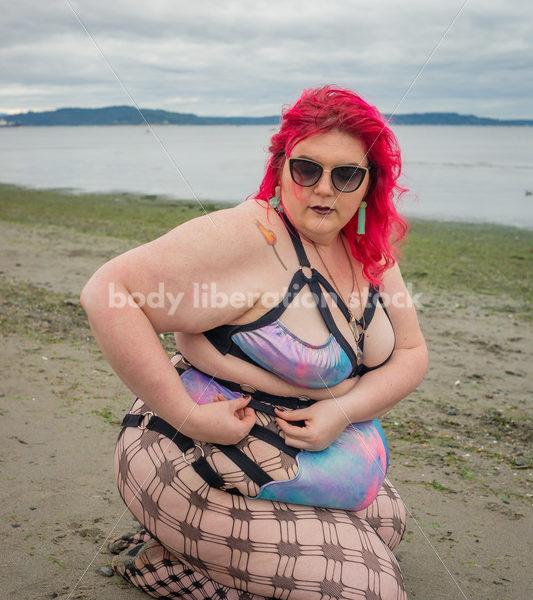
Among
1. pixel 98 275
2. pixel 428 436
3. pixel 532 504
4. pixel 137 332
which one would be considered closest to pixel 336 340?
pixel 137 332

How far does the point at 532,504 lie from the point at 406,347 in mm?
1776

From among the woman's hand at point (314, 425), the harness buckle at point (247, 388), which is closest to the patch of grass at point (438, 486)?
the woman's hand at point (314, 425)

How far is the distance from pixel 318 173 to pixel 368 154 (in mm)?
243

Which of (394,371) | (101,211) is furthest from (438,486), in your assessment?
(101,211)

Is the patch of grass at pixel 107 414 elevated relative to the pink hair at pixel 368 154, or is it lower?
lower

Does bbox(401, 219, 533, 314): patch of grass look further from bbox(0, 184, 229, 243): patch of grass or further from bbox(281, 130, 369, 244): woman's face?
bbox(281, 130, 369, 244): woman's face

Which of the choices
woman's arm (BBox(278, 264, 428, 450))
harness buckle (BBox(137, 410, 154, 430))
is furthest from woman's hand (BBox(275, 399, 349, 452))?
harness buckle (BBox(137, 410, 154, 430))

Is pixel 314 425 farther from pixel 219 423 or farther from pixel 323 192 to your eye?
pixel 323 192

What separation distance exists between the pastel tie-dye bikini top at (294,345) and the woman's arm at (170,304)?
9cm

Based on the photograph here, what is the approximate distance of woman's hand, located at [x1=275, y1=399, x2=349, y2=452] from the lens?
8.00 ft

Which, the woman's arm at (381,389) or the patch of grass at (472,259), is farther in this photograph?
the patch of grass at (472,259)

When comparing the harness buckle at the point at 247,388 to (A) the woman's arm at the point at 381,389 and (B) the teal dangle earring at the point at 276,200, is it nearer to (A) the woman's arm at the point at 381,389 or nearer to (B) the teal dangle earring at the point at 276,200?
(A) the woman's arm at the point at 381,389

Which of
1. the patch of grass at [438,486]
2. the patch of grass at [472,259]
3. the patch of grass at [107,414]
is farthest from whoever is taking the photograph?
the patch of grass at [472,259]

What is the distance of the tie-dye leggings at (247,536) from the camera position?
2303 millimetres
